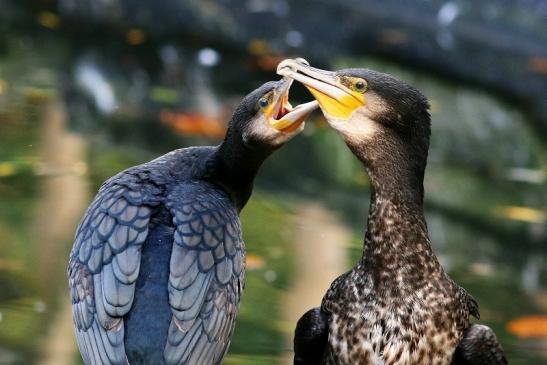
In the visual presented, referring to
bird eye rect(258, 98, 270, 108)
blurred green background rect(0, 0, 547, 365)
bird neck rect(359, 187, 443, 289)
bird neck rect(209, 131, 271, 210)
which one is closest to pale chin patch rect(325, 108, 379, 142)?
bird neck rect(359, 187, 443, 289)

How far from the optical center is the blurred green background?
20.6ft

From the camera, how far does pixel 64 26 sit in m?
10.0

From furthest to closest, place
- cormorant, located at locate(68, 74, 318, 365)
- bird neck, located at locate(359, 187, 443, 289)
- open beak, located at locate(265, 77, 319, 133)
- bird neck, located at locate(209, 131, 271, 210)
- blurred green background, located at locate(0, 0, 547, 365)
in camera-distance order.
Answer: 1. blurred green background, located at locate(0, 0, 547, 365)
2. bird neck, located at locate(209, 131, 271, 210)
3. open beak, located at locate(265, 77, 319, 133)
4. bird neck, located at locate(359, 187, 443, 289)
5. cormorant, located at locate(68, 74, 318, 365)

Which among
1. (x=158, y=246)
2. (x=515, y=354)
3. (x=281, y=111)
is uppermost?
(x=281, y=111)

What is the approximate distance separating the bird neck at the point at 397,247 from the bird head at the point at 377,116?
12cm

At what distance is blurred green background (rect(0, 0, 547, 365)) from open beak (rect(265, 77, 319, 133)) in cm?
123

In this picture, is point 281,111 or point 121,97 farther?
point 121,97

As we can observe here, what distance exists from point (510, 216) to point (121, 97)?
2673mm

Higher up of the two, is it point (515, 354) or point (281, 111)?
point (281, 111)

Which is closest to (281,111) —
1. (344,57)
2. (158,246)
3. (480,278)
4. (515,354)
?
(158,246)

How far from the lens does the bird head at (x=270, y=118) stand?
4840mm

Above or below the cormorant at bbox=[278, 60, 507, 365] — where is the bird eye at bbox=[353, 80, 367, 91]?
above

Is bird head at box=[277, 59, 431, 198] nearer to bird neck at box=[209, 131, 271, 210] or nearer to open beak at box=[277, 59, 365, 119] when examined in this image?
open beak at box=[277, 59, 365, 119]

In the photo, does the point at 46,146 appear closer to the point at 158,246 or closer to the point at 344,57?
the point at 344,57
